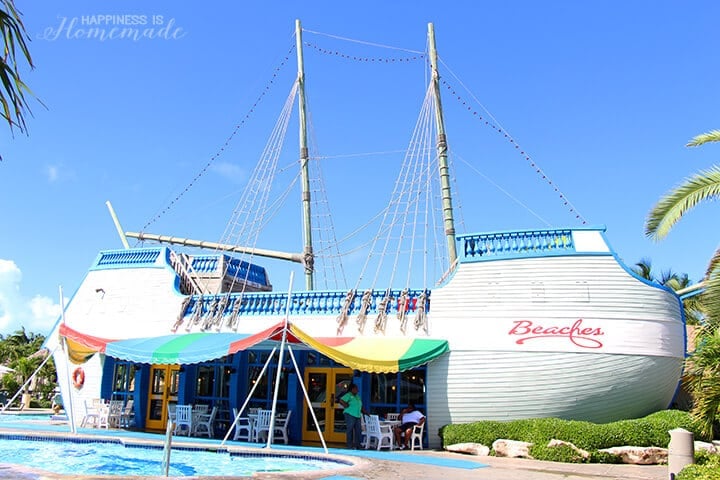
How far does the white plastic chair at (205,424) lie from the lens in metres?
16.6

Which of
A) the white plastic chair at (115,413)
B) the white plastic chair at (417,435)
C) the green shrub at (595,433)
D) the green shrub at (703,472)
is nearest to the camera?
the green shrub at (703,472)

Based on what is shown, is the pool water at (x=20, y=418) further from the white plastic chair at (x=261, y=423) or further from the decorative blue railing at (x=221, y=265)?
the white plastic chair at (x=261, y=423)

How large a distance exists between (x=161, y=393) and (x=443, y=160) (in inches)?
455

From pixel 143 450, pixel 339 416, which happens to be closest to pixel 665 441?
pixel 339 416

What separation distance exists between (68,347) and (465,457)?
1113 centimetres

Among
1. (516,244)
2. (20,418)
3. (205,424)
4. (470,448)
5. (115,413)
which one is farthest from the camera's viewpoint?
(20,418)

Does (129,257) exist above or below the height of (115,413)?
above

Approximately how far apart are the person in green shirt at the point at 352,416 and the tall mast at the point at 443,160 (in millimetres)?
6663

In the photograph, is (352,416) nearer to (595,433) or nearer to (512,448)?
(512,448)

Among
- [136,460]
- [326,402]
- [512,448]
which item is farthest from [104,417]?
[512,448]

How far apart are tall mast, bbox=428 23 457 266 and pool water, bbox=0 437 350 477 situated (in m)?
9.68


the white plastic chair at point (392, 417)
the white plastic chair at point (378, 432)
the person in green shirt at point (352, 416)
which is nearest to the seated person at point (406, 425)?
the white plastic chair at point (378, 432)

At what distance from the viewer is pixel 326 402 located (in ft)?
53.6

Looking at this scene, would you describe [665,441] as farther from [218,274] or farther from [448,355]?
[218,274]
